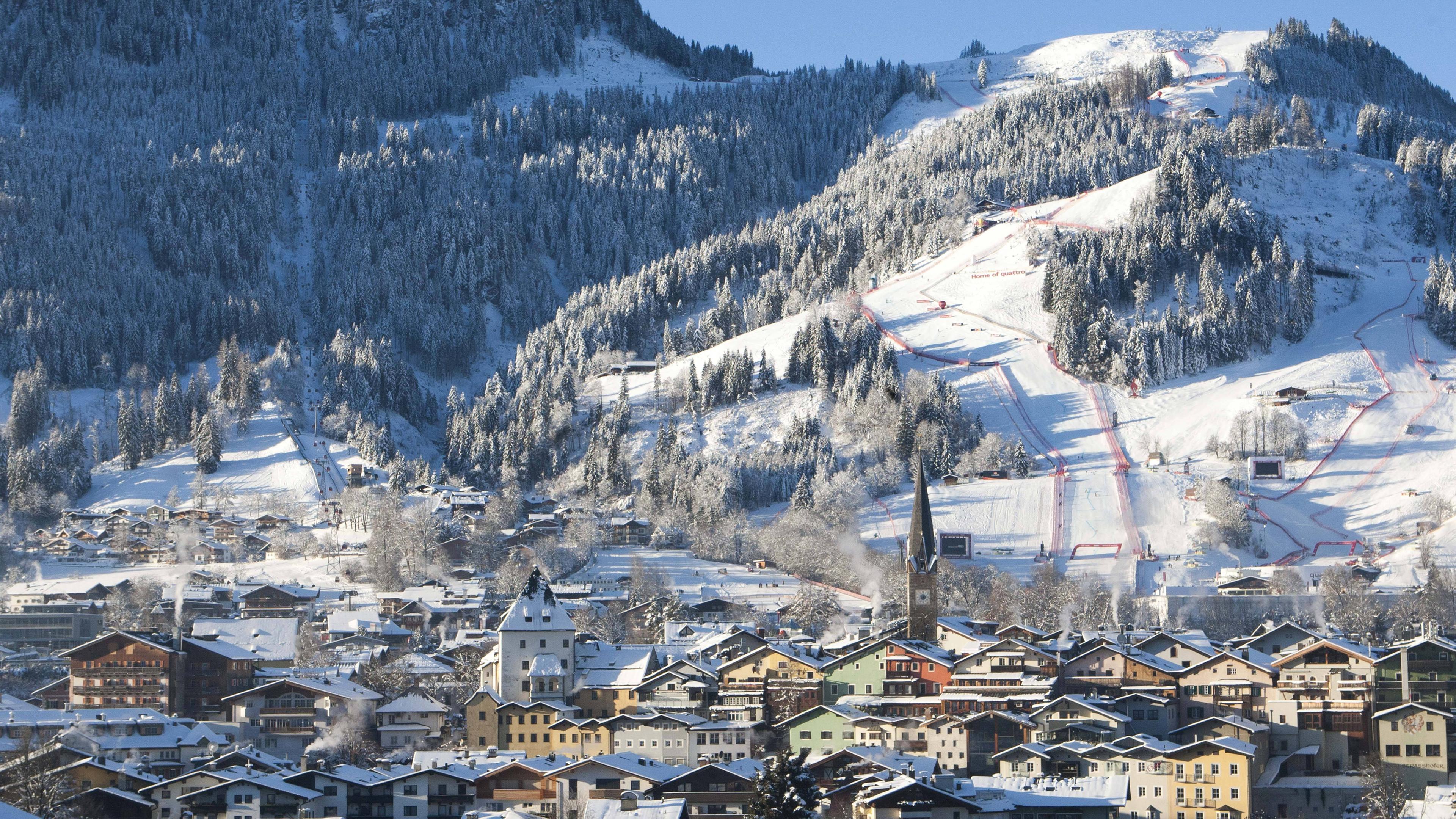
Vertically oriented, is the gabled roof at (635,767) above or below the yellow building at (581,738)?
above

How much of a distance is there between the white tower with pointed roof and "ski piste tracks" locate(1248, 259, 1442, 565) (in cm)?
5664

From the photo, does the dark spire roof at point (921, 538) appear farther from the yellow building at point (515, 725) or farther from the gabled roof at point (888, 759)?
the gabled roof at point (888, 759)

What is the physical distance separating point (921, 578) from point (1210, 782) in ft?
109

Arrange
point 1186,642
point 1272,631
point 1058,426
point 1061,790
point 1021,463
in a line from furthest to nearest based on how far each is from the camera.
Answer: point 1058,426
point 1021,463
point 1272,631
point 1186,642
point 1061,790

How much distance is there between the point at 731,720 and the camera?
101 metres

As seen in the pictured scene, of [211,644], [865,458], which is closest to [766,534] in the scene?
[865,458]

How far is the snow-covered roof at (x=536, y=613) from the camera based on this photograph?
109 metres

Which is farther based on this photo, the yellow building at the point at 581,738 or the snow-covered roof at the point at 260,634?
the snow-covered roof at the point at 260,634

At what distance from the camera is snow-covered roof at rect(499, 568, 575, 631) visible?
109188 millimetres

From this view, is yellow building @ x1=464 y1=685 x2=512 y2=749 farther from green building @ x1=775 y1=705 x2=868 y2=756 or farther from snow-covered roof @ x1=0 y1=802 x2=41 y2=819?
snow-covered roof @ x1=0 y1=802 x2=41 y2=819

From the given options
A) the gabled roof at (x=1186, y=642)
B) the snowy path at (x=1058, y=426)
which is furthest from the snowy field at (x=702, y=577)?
the gabled roof at (x=1186, y=642)

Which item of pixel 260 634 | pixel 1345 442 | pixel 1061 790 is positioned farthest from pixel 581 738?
pixel 1345 442

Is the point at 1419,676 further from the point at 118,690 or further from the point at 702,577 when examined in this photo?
the point at 702,577

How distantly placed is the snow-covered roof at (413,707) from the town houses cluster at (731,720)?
16 centimetres
